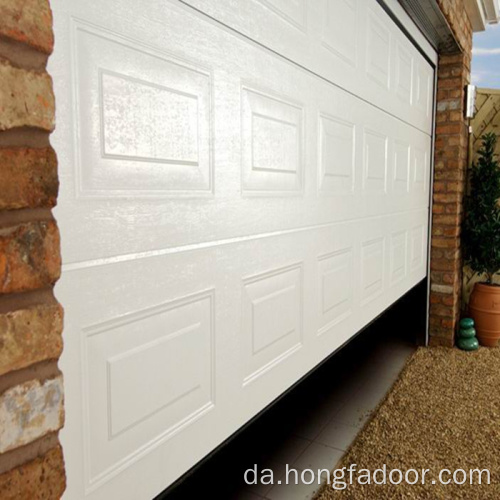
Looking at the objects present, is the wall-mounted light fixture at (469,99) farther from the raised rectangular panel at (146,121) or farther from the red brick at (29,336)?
the red brick at (29,336)

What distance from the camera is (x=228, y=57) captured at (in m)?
1.29

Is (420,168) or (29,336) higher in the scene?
(420,168)

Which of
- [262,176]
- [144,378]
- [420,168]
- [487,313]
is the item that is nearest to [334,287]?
[262,176]

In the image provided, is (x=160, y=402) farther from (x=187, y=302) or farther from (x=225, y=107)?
(x=225, y=107)

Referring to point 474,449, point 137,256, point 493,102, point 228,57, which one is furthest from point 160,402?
point 493,102

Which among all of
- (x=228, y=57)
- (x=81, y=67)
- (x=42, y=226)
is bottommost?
(x=42, y=226)

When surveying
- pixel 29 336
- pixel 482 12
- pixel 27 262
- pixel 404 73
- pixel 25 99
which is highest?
pixel 482 12

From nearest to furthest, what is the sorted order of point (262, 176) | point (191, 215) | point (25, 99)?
point (25, 99)
point (191, 215)
point (262, 176)

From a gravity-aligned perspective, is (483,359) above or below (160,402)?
below

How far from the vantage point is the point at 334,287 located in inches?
81.7

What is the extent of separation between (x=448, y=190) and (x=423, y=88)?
846 mm

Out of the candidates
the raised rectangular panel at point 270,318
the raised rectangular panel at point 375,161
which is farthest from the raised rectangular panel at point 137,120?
the raised rectangular panel at point 375,161

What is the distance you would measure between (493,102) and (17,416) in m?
4.62

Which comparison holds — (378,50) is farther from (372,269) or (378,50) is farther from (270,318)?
(270,318)
